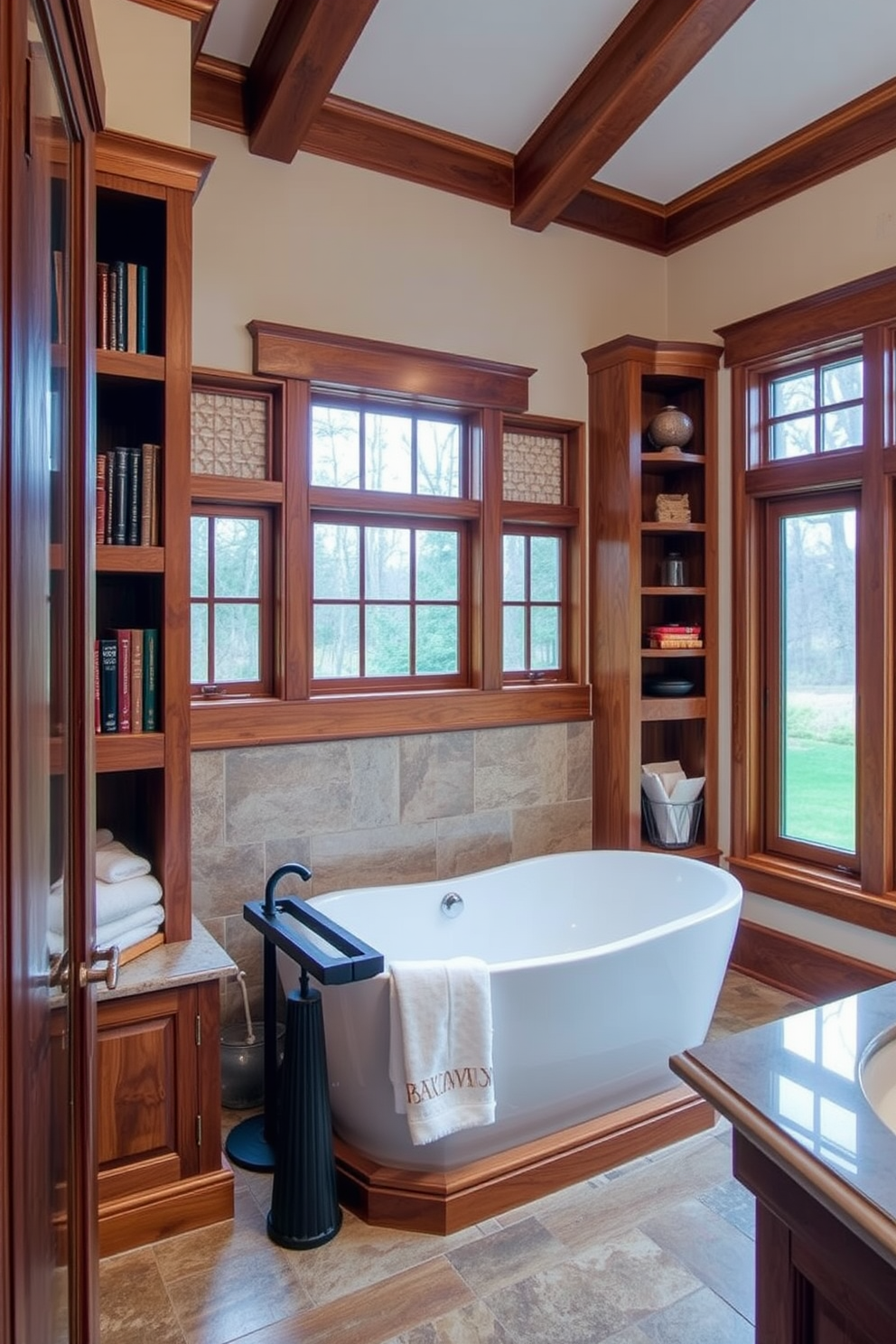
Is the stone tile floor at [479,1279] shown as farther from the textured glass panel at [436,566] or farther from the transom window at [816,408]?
the transom window at [816,408]

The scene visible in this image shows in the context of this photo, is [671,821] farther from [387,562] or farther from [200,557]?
[200,557]

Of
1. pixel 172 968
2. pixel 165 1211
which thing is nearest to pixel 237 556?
pixel 172 968

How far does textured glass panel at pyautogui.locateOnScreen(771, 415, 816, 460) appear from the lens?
3.56m

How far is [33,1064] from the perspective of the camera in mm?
877

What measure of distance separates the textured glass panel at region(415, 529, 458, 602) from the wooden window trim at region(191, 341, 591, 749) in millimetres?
79

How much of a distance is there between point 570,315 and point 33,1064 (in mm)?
3654

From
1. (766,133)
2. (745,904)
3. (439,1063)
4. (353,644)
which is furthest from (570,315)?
(439,1063)

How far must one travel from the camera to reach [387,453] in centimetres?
340

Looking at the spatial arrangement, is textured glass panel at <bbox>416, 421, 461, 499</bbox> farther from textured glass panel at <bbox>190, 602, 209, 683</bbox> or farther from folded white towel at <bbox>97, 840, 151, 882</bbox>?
folded white towel at <bbox>97, 840, 151, 882</bbox>

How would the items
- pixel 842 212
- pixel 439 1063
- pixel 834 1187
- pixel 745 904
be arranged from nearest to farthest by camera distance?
1. pixel 834 1187
2. pixel 439 1063
3. pixel 842 212
4. pixel 745 904

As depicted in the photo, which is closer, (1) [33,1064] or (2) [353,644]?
(1) [33,1064]

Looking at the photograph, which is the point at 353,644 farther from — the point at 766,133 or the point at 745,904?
the point at 766,133

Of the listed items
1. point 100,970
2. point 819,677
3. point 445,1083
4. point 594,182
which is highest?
point 594,182

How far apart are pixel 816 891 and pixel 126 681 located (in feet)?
8.97
